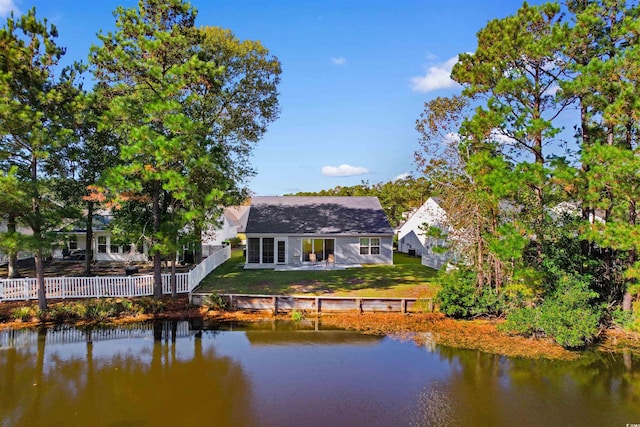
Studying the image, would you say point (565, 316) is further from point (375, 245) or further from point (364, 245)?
point (364, 245)

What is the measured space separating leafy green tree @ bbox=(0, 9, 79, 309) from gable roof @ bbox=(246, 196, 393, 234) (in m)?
11.8

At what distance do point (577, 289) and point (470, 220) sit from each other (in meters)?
3.73

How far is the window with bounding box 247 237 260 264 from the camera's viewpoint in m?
24.5

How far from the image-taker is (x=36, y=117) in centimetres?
1259

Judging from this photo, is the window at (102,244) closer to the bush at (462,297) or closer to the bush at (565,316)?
the bush at (462,297)

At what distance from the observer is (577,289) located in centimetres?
1215

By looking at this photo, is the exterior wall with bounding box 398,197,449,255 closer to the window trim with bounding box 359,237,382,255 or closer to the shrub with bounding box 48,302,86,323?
the window trim with bounding box 359,237,382,255

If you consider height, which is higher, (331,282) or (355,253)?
(355,253)

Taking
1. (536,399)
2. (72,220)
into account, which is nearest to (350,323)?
(536,399)

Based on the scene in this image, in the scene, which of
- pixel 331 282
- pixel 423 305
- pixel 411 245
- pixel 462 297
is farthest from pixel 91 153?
pixel 411 245

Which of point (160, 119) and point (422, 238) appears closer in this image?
point (160, 119)

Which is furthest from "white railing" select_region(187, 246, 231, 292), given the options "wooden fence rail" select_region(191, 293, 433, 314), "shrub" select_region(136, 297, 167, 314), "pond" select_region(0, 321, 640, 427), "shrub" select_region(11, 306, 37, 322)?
"shrub" select_region(11, 306, 37, 322)

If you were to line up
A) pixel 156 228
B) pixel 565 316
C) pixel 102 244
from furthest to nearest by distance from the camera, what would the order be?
pixel 102 244
pixel 156 228
pixel 565 316

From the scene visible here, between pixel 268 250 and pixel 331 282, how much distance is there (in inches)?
246
